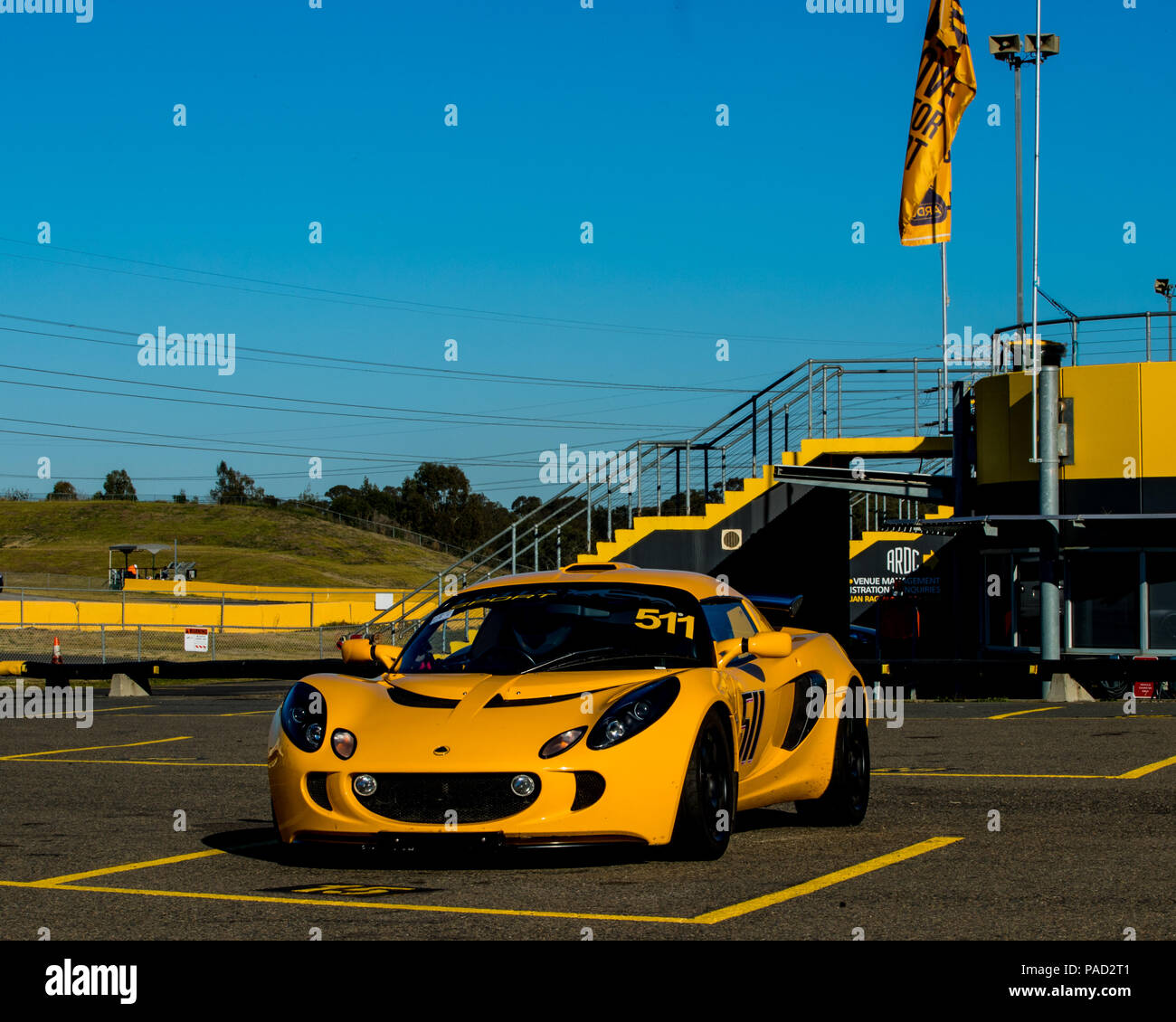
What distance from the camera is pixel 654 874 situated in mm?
7082

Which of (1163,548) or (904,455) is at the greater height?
(904,455)

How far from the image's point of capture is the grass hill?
4402 inches

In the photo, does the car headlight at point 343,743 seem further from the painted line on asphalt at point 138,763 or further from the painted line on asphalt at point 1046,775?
the painted line on asphalt at point 138,763

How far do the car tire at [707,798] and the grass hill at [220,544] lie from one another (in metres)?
100

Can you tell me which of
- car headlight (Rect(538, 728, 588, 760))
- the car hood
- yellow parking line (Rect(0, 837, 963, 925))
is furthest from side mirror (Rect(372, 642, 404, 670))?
car headlight (Rect(538, 728, 588, 760))

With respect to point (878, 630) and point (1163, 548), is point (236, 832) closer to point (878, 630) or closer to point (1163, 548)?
point (1163, 548)

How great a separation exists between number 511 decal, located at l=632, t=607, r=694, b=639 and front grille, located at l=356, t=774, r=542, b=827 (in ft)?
4.93

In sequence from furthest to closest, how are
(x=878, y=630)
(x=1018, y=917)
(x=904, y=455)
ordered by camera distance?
(x=878, y=630) → (x=904, y=455) → (x=1018, y=917)

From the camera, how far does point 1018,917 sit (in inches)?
234

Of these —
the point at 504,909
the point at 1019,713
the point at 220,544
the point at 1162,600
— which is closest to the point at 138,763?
the point at 504,909

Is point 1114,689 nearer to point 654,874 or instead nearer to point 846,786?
point 846,786

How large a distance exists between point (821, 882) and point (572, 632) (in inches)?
78.8
